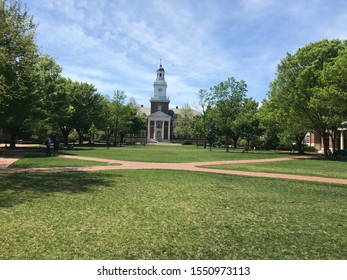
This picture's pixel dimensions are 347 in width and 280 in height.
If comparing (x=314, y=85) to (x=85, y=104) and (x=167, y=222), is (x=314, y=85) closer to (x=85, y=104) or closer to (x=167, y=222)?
(x=167, y=222)

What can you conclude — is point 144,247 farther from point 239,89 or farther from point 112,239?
point 239,89

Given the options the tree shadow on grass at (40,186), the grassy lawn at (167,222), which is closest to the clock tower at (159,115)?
the tree shadow on grass at (40,186)

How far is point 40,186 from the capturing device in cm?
1117

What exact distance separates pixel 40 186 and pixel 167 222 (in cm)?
636

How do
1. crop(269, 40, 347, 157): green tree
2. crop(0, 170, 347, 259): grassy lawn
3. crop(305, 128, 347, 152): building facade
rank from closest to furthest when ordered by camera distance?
crop(0, 170, 347, 259): grassy lawn → crop(269, 40, 347, 157): green tree → crop(305, 128, 347, 152): building facade

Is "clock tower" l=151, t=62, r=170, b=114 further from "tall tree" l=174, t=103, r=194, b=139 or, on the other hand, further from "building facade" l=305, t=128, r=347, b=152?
"building facade" l=305, t=128, r=347, b=152

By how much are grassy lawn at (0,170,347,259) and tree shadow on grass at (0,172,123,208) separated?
0.10 feet

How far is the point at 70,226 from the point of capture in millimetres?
6316

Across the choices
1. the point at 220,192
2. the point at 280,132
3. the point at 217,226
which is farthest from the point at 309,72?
the point at 217,226

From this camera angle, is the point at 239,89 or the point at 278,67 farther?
the point at 239,89

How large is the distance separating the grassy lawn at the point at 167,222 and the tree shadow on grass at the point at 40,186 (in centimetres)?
3

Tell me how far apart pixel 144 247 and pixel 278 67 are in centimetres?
3652

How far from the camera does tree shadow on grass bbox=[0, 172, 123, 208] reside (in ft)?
29.8

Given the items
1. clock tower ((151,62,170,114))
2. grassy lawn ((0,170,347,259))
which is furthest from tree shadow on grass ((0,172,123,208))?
clock tower ((151,62,170,114))
